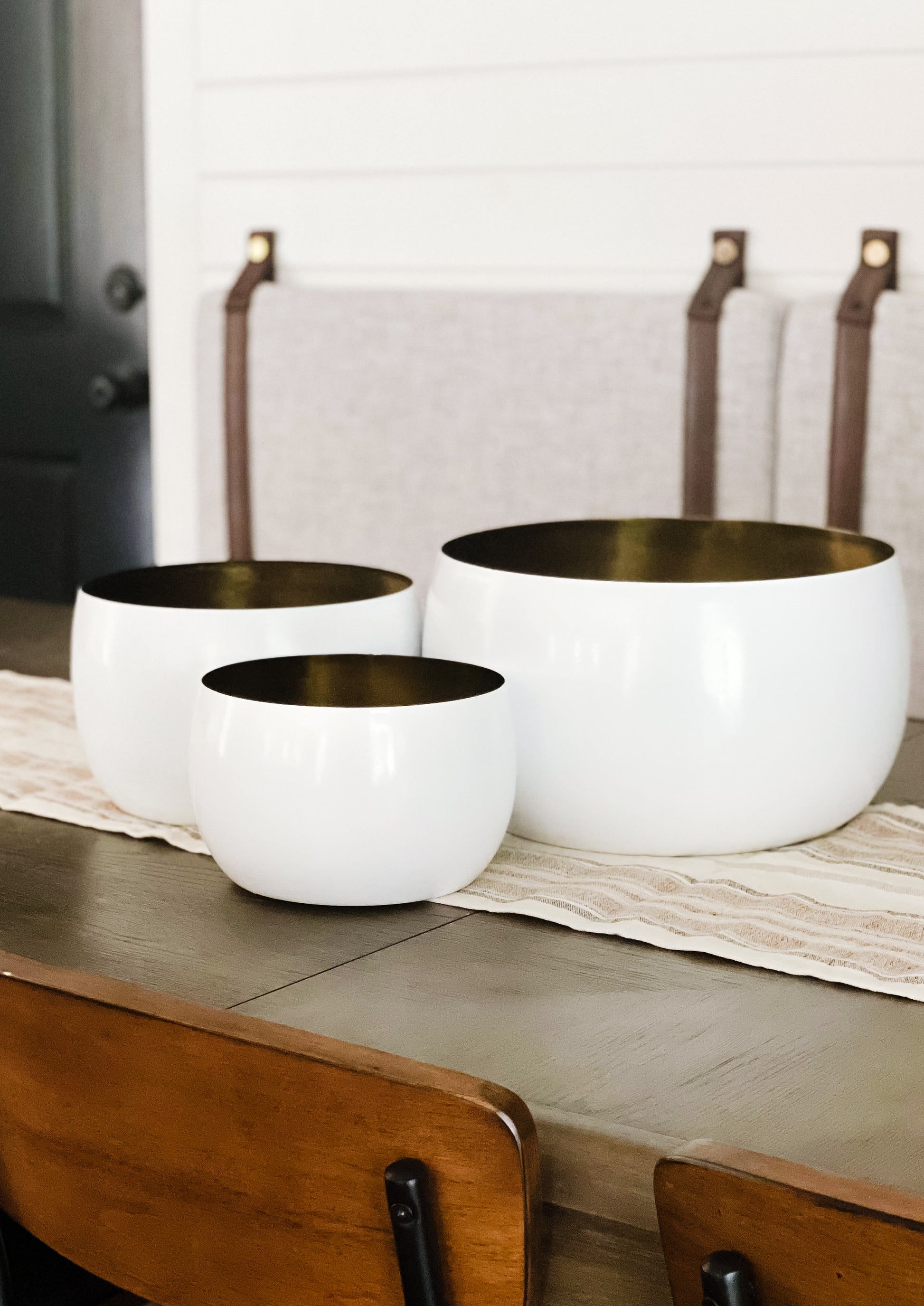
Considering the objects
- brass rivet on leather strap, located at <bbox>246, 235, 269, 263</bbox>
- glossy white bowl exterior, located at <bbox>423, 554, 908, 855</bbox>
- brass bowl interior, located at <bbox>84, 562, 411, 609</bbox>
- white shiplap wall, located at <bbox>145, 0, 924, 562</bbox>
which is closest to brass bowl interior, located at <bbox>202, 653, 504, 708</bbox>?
glossy white bowl exterior, located at <bbox>423, 554, 908, 855</bbox>

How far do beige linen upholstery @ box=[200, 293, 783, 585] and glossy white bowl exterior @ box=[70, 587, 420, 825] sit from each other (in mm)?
816

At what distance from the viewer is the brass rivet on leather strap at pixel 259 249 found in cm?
187

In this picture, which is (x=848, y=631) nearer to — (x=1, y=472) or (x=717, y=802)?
(x=717, y=802)

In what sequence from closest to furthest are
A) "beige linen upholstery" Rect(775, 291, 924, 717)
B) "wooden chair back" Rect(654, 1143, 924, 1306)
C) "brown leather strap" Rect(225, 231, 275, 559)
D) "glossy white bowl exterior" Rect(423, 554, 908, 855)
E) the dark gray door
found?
1. "wooden chair back" Rect(654, 1143, 924, 1306)
2. "glossy white bowl exterior" Rect(423, 554, 908, 855)
3. "beige linen upholstery" Rect(775, 291, 924, 717)
4. "brown leather strap" Rect(225, 231, 275, 559)
5. the dark gray door

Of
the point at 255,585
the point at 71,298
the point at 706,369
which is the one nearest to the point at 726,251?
the point at 706,369

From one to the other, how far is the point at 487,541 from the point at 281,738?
30cm

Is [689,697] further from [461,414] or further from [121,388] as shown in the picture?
[121,388]

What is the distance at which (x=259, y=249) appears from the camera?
1.87m

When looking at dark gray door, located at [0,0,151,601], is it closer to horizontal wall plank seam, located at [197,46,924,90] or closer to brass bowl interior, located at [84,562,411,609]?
horizontal wall plank seam, located at [197,46,924,90]

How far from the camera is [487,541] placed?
939 mm

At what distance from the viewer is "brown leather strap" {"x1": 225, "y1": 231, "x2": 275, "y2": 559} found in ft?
5.96

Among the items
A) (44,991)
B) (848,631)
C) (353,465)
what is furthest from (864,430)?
(44,991)

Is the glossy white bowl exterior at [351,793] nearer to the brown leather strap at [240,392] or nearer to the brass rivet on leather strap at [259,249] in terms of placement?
the brown leather strap at [240,392]

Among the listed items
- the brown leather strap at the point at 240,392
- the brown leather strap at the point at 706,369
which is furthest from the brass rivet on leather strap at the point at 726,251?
the brown leather strap at the point at 240,392
